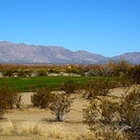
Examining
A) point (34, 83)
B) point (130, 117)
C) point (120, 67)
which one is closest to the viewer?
point (130, 117)

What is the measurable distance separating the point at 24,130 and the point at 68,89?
17370mm

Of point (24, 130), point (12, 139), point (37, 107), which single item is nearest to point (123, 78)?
point (37, 107)

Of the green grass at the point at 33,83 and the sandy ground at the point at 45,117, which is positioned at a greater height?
the green grass at the point at 33,83

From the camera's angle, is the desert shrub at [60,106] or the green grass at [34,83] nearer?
the desert shrub at [60,106]

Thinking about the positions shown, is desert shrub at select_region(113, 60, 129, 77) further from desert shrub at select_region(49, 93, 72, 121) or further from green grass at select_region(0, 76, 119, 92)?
desert shrub at select_region(49, 93, 72, 121)

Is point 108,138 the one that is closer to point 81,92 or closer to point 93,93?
point 93,93

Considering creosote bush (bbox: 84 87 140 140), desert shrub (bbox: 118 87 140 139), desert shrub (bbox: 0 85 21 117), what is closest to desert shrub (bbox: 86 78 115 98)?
desert shrub (bbox: 0 85 21 117)

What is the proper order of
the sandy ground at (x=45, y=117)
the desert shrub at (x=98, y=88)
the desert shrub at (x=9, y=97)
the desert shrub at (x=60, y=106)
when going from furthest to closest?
the desert shrub at (x=98, y=88) → the desert shrub at (x=9, y=97) → the desert shrub at (x=60, y=106) → the sandy ground at (x=45, y=117)

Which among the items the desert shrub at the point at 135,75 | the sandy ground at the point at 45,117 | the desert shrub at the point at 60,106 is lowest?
the sandy ground at the point at 45,117

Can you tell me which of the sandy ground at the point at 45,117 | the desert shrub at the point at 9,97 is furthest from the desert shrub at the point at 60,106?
the desert shrub at the point at 9,97

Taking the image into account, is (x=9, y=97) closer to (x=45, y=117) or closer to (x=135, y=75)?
(x=45, y=117)

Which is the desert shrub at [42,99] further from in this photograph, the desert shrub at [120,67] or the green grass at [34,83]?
the desert shrub at [120,67]

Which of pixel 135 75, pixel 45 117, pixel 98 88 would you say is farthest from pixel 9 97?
pixel 135 75

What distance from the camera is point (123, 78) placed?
3894 centimetres
